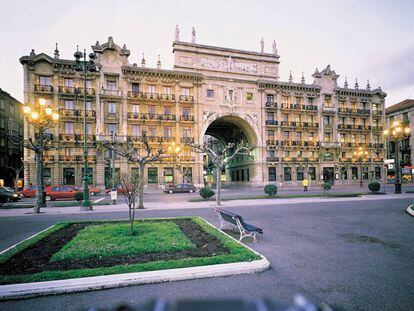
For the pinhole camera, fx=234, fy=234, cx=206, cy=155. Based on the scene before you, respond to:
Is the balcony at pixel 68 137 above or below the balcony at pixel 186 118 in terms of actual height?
below

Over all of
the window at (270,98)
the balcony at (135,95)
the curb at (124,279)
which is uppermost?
the window at (270,98)

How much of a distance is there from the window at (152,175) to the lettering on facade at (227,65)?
69.1ft

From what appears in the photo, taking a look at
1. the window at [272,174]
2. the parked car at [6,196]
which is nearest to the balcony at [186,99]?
the window at [272,174]

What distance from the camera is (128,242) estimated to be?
7359 mm

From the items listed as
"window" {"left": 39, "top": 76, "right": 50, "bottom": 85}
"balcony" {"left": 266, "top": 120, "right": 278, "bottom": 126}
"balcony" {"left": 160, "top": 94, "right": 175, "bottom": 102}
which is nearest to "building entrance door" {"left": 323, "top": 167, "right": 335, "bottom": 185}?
"balcony" {"left": 266, "top": 120, "right": 278, "bottom": 126}

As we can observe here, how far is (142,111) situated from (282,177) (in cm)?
2906

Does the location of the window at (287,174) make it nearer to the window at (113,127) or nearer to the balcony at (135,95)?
the balcony at (135,95)

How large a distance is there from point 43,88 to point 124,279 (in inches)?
1616

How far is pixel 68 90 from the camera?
36.8 m

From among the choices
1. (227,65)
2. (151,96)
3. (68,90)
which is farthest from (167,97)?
(68,90)

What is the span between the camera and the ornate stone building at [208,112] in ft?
121

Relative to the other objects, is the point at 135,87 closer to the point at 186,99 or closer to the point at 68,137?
the point at 186,99

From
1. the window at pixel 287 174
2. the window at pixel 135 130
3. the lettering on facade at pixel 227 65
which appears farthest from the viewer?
the window at pixel 287 174

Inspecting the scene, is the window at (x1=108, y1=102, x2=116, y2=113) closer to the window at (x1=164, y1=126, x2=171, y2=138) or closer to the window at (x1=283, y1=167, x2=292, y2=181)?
the window at (x1=164, y1=126, x2=171, y2=138)
